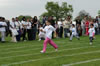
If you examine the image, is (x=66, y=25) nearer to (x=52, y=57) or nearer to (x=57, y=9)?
(x=52, y=57)

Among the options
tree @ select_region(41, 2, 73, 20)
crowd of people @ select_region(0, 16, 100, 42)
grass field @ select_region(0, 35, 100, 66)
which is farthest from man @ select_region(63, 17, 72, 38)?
tree @ select_region(41, 2, 73, 20)

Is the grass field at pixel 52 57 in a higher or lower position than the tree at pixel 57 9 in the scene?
lower

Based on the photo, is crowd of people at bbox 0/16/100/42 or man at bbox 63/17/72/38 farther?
man at bbox 63/17/72/38

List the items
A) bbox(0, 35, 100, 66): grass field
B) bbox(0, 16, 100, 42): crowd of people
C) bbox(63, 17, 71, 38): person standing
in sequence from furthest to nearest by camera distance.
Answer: bbox(63, 17, 71, 38): person standing < bbox(0, 16, 100, 42): crowd of people < bbox(0, 35, 100, 66): grass field

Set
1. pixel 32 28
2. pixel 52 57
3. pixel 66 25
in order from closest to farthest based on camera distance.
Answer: pixel 52 57 < pixel 32 28 < pixel 66 25

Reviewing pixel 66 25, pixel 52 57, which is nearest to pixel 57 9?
pixel 66 25

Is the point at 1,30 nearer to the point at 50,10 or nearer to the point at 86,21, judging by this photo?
the point at 86,21

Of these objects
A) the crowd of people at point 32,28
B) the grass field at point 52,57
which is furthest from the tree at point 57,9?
the grass field at point 52,57

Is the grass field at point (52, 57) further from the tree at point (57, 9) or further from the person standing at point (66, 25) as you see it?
the tree at point (57, 9)

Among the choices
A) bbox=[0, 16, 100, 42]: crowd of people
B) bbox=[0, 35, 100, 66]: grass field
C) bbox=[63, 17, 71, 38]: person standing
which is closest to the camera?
bbox=[0, 35, 100, 66]: grass field

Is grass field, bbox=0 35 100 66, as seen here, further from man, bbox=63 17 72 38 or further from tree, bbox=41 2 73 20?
tree, bbox=41 2 73 20

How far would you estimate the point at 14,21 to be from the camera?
68.0 feet

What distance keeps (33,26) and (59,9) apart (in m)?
115

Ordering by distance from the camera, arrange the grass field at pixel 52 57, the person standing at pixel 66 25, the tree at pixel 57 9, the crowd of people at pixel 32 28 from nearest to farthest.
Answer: the grass field at pixel 52 57, the crowd of people at pixel 32 28, the person standing at pixel 66 25, the tree at pixel 57 9
